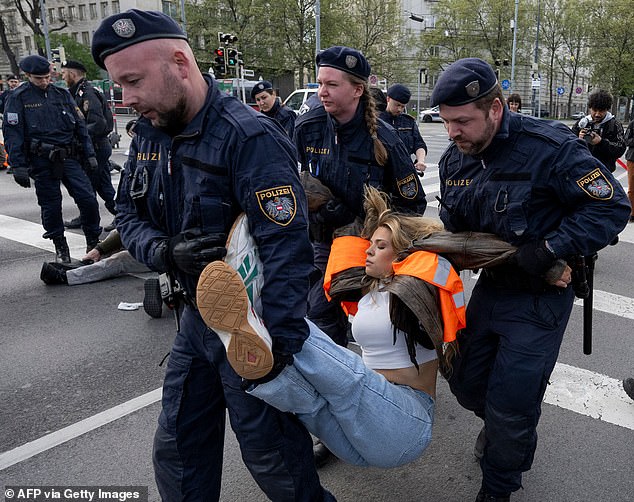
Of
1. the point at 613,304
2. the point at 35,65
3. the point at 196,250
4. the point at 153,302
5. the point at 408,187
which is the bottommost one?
the point at 613,304

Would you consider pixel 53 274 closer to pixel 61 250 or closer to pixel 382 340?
pixel 61 250

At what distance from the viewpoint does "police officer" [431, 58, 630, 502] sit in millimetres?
2332

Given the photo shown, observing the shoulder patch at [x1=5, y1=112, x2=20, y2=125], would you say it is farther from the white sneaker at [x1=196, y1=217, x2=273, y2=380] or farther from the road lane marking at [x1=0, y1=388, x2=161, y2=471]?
the white sneaker at [x1=196, y1=217, x2=273, y2=380]

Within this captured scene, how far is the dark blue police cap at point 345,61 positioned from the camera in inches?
130

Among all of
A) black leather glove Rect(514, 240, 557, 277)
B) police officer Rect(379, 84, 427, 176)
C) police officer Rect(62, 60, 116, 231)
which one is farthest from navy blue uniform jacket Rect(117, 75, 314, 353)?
police officer Rect(62, 60, 116, 231)

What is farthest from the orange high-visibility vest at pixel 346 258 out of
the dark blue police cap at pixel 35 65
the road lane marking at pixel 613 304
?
the dark blue police cap at pixel 35 65

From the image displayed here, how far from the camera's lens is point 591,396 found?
12.2ft

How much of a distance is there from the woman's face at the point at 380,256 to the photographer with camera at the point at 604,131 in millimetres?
5526

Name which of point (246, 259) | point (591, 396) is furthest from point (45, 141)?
point (591, 396)

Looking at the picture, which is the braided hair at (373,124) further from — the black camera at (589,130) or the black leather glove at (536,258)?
the black camera at (589,130)

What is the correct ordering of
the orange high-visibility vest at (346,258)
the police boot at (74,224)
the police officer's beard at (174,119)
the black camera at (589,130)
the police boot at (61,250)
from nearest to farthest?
the police officer's beard at (174,119), the orange high-visibility vest at (346,258), the police boot at (61,250), the black camera at (589,130), the police boot at (74,224)

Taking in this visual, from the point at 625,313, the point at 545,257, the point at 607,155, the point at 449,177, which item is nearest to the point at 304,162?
the point at 449,177

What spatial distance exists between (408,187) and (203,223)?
1.87 meters

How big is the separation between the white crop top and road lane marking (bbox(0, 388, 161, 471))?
5.82 feet
